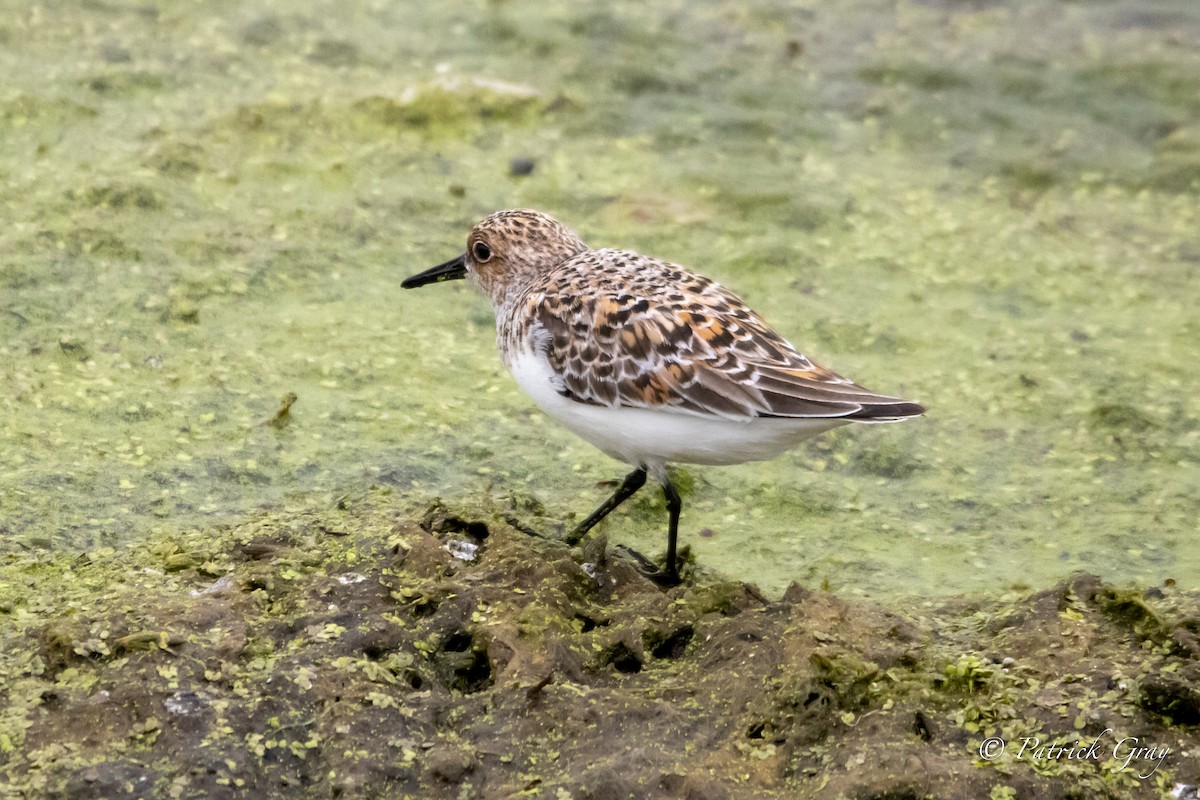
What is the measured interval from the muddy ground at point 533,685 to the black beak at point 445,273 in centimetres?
136

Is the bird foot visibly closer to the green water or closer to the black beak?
the green water

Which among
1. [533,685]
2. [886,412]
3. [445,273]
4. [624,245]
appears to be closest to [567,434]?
[445,273]

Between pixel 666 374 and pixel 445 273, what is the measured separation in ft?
4.51

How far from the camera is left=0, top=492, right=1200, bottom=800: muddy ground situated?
10.7 ft

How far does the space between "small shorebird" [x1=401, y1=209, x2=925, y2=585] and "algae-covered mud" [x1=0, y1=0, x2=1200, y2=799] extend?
0.42 metres

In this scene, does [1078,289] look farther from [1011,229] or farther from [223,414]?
[223,414]

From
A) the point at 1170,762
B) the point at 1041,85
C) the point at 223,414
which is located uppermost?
the point at 1041,85

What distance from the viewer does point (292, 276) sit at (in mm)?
6297

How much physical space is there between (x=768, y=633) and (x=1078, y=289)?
3669 mm

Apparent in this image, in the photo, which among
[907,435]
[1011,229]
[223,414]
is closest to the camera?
[223,414]

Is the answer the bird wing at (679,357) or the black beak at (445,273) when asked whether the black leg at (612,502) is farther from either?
the black beak at (445,273)

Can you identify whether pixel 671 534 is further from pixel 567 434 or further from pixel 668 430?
pixel 567 434

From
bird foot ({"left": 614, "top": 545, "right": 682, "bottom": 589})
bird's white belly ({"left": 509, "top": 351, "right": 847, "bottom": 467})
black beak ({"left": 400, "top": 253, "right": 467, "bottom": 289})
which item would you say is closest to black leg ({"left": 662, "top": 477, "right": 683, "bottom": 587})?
bird foot ({"left": 614, "top": 545, "right": 682, "bottom": 589})

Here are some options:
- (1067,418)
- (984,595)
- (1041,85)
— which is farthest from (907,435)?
(1041,85)
